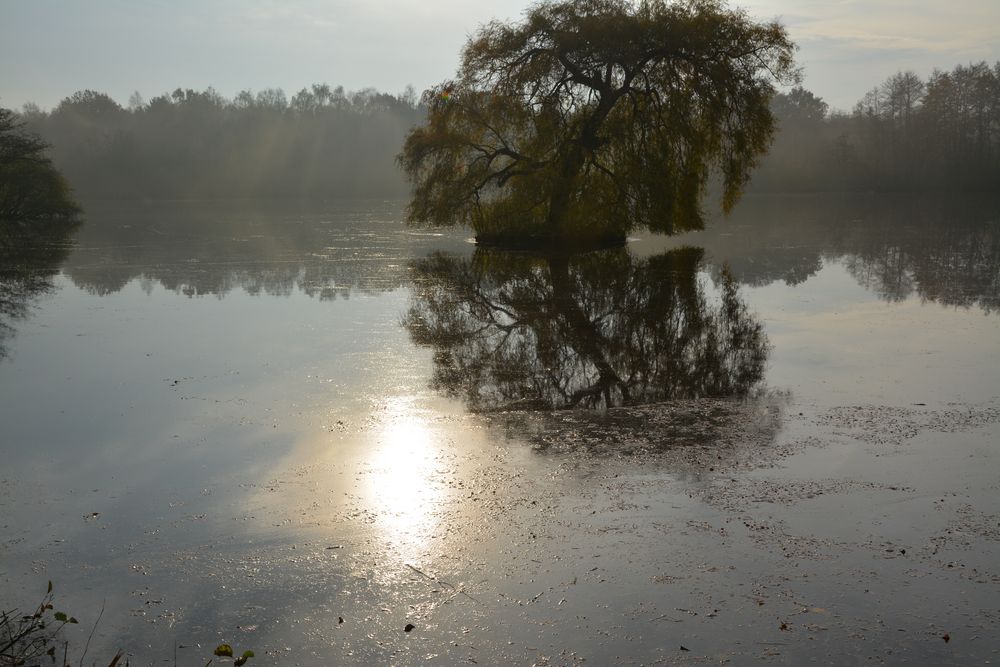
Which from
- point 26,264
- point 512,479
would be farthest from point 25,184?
point 512,479

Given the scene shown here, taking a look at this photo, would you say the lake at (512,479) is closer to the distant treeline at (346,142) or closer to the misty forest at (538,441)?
the misty forest at (538,441)

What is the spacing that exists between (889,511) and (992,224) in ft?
88.5

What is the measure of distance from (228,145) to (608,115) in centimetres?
6198

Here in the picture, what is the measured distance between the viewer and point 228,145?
78000 millimetres

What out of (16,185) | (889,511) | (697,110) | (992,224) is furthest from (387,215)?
(889,511)

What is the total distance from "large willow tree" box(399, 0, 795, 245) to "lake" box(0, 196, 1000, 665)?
966cm

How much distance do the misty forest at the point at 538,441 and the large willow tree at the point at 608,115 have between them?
12 cm

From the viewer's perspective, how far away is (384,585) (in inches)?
167

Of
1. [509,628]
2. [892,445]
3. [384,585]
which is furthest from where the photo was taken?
[892,445]

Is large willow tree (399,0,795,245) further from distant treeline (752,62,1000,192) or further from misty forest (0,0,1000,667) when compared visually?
distant treeline (752,62,1000,192)

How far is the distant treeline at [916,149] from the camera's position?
57844 mm

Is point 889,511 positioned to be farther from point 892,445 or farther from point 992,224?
point 992,224

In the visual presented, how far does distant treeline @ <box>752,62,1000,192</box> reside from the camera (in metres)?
57.8

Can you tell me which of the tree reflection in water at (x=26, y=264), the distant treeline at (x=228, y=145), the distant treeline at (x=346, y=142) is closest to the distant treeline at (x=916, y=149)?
the distant treeline at (x=346, y=142)
